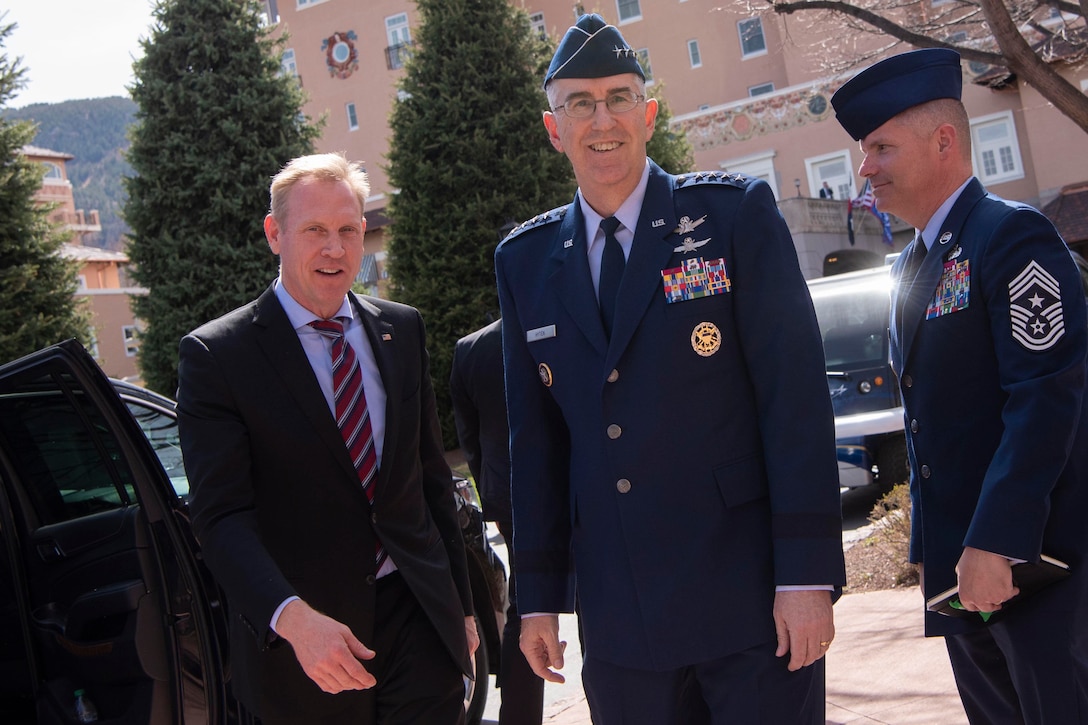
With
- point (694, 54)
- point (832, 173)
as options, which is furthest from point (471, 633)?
point (694, 54)

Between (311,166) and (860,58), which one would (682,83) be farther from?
(311,166)

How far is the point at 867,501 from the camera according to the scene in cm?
1067

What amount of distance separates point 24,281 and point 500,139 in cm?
871

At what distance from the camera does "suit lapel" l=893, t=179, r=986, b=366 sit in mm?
2934

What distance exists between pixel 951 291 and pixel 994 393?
286 millimetres

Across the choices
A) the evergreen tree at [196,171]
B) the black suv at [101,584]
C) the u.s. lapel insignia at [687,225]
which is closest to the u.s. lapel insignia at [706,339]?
the u.s. lapel insignia at [687,225]

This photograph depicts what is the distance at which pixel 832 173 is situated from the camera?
136 feet

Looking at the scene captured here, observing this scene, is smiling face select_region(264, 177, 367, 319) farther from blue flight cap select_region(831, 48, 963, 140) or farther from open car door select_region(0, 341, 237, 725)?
blue flight cap select_region(831, 48, 963, 140)

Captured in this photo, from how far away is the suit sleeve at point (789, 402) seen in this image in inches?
92.5

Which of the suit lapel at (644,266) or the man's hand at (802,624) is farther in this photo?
the suit lapel at (644,266)

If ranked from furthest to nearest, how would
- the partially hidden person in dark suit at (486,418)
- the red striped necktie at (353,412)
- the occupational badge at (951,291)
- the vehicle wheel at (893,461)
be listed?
the vehicle wheel at (893,461) < the partially hidden person in dark suit at (486,418) < the red striped necktie at (353,412) < the occupational badge at (951,291)

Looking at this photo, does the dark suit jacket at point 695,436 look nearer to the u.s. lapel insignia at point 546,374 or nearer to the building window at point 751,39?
the u.s. lapel insignia at point 546,374

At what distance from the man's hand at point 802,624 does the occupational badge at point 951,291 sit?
36.0 inches

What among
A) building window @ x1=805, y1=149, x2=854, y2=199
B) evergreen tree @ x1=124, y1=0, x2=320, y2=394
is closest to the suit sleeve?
evergreen tree @ x1=124, y1=0, x2=320, y2=394
